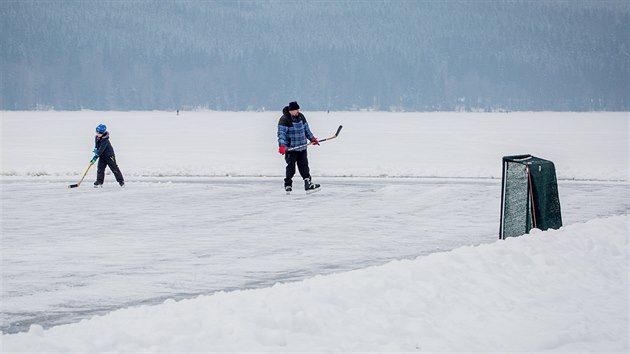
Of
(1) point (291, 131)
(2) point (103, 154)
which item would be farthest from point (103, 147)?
(1) point (291, 131)

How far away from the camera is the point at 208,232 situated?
1193 centimetres

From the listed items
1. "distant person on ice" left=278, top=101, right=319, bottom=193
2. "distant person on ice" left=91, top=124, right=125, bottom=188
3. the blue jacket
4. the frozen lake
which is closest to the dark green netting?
the frozen lake

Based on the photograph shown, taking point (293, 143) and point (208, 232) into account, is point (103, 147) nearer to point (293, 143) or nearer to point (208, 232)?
point (293, 143)

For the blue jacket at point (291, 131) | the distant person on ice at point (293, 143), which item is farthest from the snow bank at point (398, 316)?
the blue jacket at point (291, 131)

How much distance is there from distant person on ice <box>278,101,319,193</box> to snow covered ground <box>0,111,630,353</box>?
359 mm

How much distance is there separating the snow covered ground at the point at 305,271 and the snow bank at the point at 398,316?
0.7 inches

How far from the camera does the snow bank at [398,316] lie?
19.4ft

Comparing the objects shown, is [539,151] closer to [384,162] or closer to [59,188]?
[384,162]

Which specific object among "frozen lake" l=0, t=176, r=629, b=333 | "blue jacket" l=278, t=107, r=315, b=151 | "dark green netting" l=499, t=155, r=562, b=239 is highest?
"blue jacket" l=278, t=107, r=315, b=151

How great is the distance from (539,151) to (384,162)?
10.3 m

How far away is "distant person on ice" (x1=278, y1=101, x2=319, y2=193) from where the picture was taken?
57.5 feet

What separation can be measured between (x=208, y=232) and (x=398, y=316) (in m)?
5.60

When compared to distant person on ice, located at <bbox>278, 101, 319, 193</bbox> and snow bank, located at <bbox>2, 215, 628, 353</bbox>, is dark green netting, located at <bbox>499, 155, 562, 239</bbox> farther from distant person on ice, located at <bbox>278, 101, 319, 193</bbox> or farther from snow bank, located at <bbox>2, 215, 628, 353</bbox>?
distant person on ice, located at <bbox>278, 101, 319, 193</bbox>

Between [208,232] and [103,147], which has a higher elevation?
[103,147]
